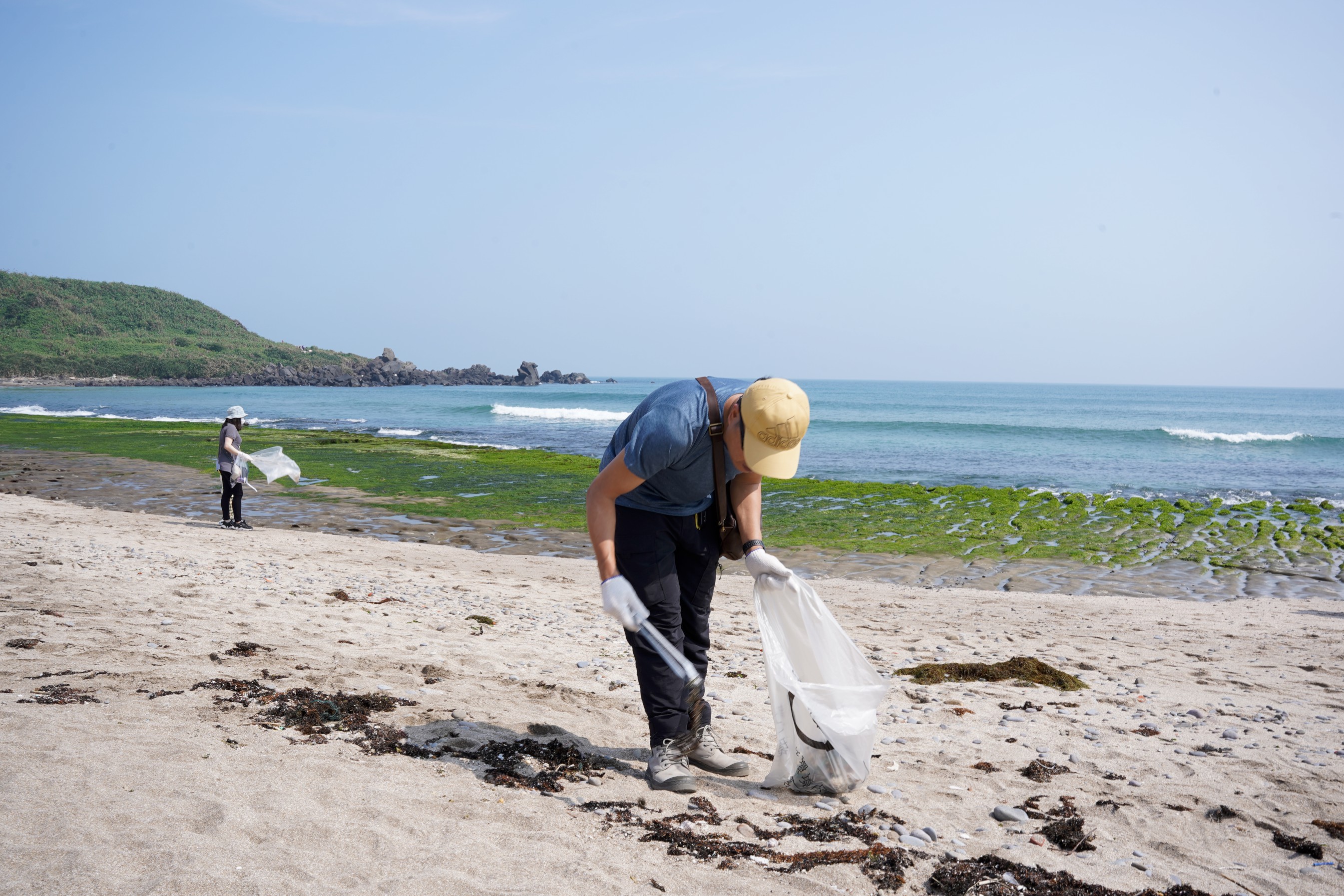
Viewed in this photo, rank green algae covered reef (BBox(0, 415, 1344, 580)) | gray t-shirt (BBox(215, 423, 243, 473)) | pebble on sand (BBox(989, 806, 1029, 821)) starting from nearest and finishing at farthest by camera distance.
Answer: pebble on sand (BBox(989, 806, 1029, 821)) → gray t-shirt (BBox(215, 423, 243, 473)) → green algae covered reef (BBox(0, 415, 1344, 580))

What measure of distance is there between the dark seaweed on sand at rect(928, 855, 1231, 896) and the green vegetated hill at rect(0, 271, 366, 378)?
11720cm

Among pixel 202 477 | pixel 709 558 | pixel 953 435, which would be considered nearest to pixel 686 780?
pixel 709 558

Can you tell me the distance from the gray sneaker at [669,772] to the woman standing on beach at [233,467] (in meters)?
9.81

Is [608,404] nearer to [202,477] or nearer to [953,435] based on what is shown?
[953,435]

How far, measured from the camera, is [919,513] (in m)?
15.7

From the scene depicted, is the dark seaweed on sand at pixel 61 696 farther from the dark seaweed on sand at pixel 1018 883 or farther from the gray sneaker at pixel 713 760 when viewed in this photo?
the dark seaweed on sand at pixel 1018 883

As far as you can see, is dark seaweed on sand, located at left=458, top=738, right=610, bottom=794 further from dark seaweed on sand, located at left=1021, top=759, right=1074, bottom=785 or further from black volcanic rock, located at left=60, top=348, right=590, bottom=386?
black volcanic rock, located at left=60, top=348, right=590, bottom=386

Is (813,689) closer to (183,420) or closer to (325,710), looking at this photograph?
(325,710)

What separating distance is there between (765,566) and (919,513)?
43.0 ft

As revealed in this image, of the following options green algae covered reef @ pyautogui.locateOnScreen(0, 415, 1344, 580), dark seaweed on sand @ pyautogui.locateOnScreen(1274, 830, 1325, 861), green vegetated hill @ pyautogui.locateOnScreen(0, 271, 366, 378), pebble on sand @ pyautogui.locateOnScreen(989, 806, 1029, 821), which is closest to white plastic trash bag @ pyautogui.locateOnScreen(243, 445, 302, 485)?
green algae covered reef @ pyautogui.locateOnScreen(0, 415, 1344, 580)

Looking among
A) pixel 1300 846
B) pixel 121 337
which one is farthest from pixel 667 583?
pixel 121 337

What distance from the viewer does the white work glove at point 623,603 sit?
317cm

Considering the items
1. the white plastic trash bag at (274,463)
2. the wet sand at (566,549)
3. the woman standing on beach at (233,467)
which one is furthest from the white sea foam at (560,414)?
the woman standing on beach at (233,467)

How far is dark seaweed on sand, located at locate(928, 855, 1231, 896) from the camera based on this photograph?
271cm
